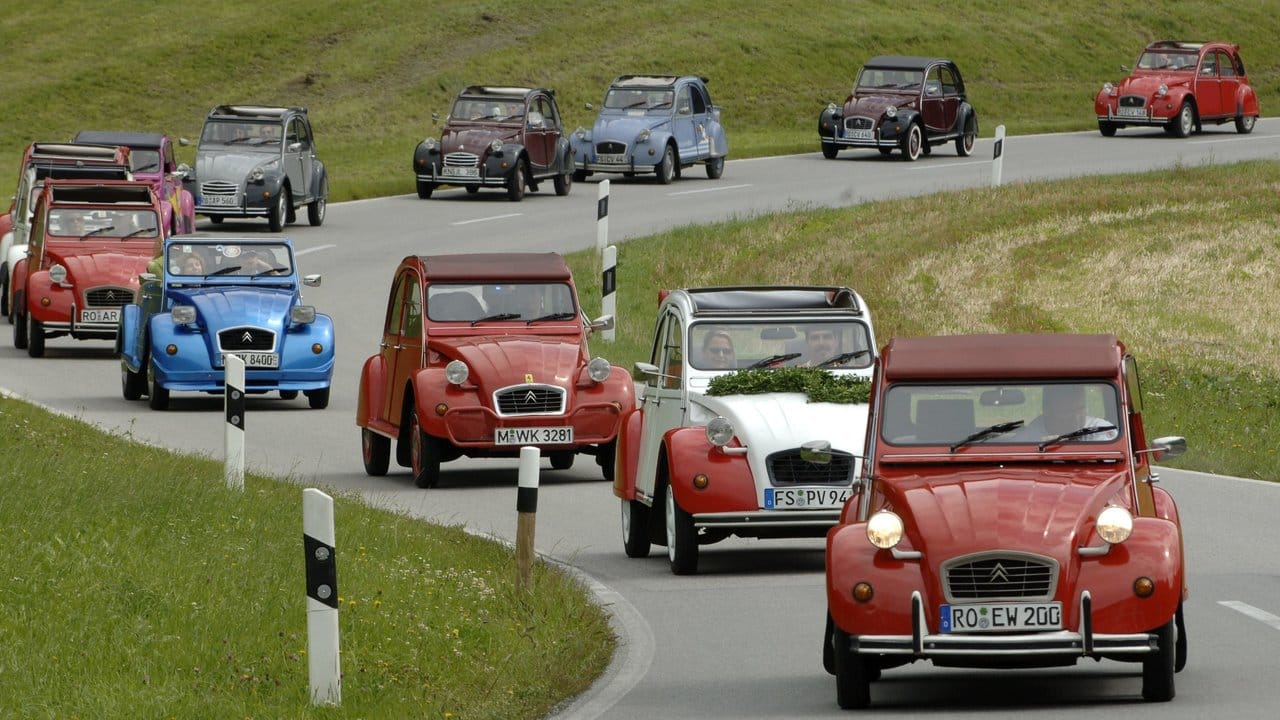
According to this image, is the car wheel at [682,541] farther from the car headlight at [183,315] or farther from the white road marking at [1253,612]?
the car headlight at [183,315]

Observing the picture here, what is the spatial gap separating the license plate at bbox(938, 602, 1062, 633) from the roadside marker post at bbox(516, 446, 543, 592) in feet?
10.4

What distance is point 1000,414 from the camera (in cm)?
1004

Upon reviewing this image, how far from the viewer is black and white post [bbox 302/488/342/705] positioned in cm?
872

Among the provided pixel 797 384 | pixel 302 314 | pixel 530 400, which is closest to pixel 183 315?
pixel 302 314

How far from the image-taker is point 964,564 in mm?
8938

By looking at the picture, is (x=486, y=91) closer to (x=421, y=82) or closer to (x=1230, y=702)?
(x=421, y=82)

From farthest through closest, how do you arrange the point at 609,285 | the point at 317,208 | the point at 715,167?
the point at 715,167, the point at 317,208, the point at 609,285

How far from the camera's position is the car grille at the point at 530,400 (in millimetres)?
17562

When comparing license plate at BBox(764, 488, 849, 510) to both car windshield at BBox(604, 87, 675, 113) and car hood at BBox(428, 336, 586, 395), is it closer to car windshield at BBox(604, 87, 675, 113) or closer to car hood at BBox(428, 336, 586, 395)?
car hood at BBox(428, 336, 586, 395)

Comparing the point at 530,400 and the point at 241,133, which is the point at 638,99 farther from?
the point at 530,400

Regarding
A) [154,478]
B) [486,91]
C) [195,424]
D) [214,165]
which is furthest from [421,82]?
[154,478]

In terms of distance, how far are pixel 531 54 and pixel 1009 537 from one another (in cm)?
5402

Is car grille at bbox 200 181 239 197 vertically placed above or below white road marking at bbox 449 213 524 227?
above

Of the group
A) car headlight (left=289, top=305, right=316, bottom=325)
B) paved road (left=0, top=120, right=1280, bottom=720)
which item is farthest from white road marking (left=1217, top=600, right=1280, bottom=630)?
car headlight (left=289, top=305, right=316, bottom=325)
